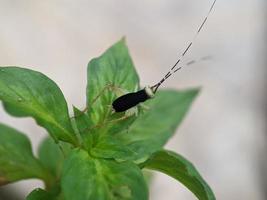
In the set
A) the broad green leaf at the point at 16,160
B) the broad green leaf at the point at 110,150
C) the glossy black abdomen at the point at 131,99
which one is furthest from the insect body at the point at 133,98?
the broad green leaf at the point at 16,160

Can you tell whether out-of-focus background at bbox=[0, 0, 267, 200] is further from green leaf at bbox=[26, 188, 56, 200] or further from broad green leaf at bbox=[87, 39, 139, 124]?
green leaf at bbox=[26, 188, 56, 200]

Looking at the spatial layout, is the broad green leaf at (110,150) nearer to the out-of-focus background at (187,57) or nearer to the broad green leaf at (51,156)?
the broad green leaf at (51,156)

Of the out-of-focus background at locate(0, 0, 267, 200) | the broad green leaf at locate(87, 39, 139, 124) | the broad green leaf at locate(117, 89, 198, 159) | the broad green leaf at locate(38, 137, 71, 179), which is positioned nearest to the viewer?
the broad green leaf at locate(87, 39, 139, 124)

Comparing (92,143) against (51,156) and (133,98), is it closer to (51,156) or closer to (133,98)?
(133,98)

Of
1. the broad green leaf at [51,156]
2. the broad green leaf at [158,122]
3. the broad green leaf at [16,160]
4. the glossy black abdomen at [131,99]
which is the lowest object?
the broad green leaf at [51,156]

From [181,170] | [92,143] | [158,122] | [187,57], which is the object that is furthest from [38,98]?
[187,57]

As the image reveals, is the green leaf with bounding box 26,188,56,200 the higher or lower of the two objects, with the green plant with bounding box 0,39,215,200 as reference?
lower

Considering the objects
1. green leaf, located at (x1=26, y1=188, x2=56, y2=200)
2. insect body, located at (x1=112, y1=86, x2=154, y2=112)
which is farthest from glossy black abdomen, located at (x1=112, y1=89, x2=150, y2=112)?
green leaf, located at (x1=26, y1=188, x2=56, y2=200)
